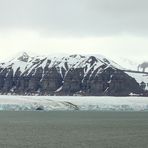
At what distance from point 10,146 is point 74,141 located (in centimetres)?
718

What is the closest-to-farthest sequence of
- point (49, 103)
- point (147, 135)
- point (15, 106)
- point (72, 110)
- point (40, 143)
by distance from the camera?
point (40, 143), point (147, 135), point (15, 106), point (49, 103), point (72, 110)

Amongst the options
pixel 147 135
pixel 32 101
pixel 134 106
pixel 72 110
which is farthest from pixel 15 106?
pixel 147 135

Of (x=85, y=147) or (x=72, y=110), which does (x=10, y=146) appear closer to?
(x=85, y=147)

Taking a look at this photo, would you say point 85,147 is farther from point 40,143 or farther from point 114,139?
point 114,139

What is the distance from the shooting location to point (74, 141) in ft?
151

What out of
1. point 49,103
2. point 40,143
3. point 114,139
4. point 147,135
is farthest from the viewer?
point 49,103

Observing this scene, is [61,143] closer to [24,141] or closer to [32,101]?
[24,141]

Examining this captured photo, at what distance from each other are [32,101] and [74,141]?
255 ft

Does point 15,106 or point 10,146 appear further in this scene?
point 15,106

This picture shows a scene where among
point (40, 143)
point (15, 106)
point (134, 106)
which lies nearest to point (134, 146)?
point (40, 143)

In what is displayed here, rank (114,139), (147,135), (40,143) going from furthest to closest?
(147,135), (114,139), (40,143)

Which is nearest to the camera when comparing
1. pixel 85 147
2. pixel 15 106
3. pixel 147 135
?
pixel 85 147

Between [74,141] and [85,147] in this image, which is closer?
[85,147]

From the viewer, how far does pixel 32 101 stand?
12312cm
